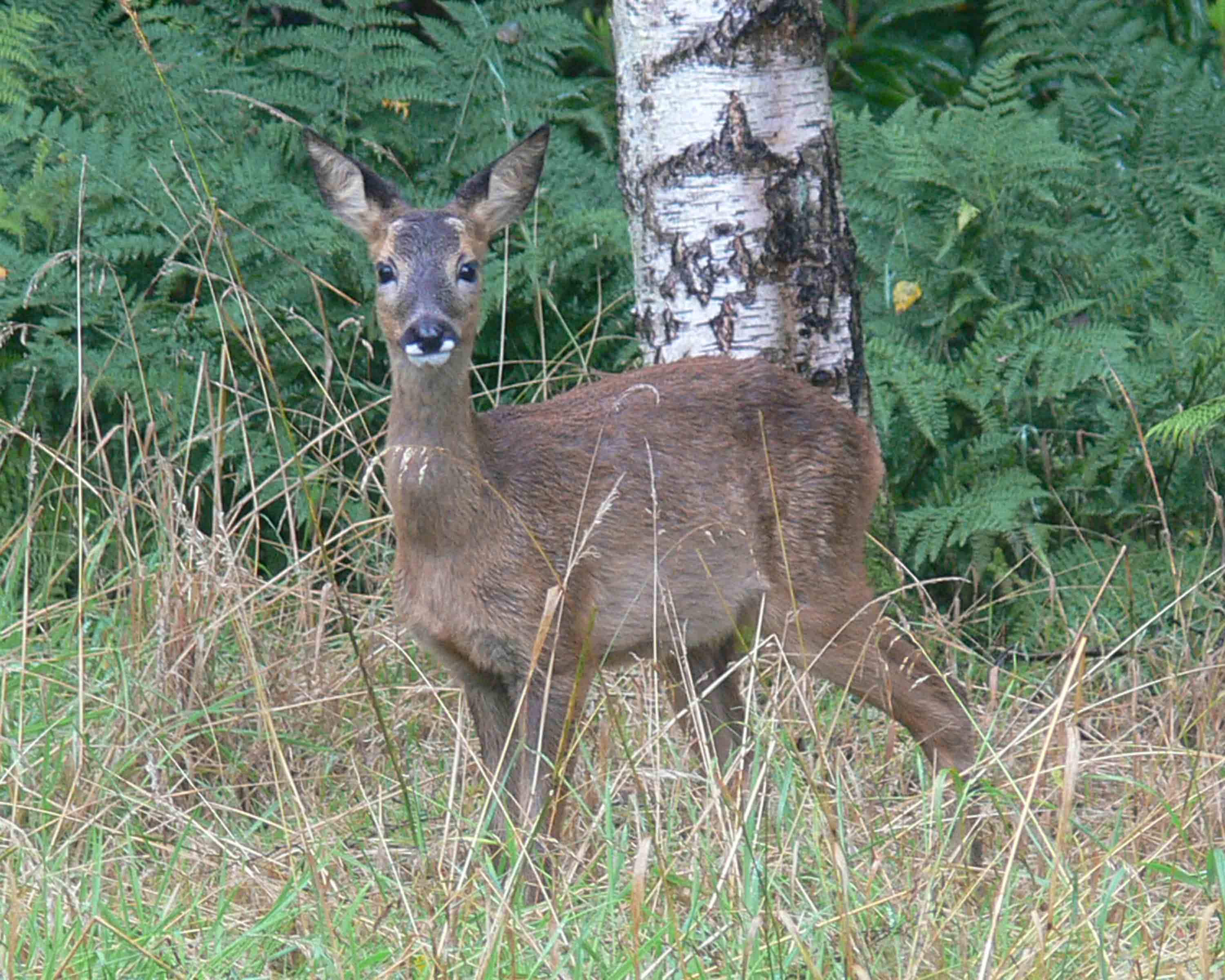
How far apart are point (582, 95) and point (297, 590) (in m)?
2.75

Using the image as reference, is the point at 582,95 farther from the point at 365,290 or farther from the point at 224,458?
the point at 224,458

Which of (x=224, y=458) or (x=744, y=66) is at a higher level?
(x=744, y=66)

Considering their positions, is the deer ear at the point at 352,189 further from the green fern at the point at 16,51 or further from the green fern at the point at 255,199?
the green fern at the point at 16,51

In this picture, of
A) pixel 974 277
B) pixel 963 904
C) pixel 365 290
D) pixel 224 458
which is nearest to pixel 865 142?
pixel 974 277

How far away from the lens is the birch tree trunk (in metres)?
4.87

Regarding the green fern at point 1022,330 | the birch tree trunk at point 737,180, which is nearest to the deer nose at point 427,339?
the birch tree trunk at point 737,180

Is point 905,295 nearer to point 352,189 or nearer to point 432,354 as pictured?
point 352,189

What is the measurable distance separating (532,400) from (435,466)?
185 centimetres

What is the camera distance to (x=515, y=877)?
123 inches

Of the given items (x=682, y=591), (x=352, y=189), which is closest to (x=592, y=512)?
(x=682, y=591)

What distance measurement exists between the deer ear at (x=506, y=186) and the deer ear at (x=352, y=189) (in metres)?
0.18

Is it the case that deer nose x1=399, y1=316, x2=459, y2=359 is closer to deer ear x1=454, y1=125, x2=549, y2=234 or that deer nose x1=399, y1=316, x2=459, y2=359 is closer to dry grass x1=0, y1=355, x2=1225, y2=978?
deer ear x1=454, y1=125, x2=549, y2=234

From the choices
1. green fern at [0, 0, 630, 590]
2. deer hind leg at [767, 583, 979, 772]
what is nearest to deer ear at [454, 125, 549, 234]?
green fern at [0, 0, 630, 590]

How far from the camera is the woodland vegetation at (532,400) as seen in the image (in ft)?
10.6
